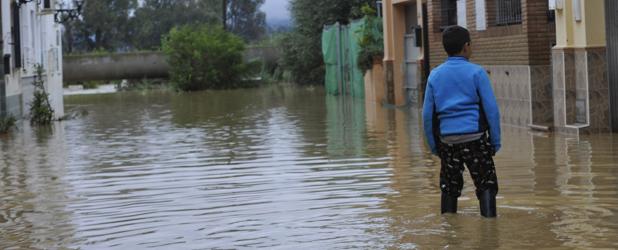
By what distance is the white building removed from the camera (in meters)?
25.5

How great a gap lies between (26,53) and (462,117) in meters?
21.9

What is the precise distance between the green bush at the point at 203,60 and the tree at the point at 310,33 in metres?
2.88

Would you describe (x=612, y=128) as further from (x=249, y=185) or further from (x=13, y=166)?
(x=13, y=166)

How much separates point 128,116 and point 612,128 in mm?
15901

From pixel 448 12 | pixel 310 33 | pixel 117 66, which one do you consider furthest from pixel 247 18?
pixel 448 12

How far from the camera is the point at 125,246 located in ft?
28.6

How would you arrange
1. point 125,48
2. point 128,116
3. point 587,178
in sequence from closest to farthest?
point 587,178 < point 128,116 < point 125,48

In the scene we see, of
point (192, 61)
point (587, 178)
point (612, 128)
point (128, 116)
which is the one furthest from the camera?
point (192, 61)

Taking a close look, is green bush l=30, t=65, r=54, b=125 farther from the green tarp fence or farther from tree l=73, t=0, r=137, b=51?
tree l=73, t=0, r=137, b=51

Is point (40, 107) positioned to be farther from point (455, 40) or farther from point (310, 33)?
point (310, 33)

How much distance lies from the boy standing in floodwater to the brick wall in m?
11.0

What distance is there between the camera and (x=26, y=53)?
2906 cm

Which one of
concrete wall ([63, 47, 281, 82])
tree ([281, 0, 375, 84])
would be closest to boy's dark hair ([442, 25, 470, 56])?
tree ([281, 0, 375, 84])

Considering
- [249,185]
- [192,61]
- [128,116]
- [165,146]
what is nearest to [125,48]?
[192,61]
